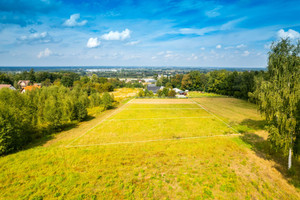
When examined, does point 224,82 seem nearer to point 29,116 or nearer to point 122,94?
point 122,94

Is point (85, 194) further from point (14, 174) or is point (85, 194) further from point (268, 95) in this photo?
point (268, 95)

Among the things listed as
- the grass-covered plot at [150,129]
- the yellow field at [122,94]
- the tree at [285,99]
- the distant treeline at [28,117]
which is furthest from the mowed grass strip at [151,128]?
the yellow field at [122,94]

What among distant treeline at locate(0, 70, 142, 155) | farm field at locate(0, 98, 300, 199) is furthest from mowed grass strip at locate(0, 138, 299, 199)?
distant treeline at locate(0, 70, 142, 155)

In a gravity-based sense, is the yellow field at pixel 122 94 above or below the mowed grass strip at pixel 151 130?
above

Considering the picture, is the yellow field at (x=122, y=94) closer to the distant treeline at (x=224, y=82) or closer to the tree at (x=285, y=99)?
→ the distant treeline at (x=224, y=82)

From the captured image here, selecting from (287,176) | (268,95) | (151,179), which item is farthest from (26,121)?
(287,176)

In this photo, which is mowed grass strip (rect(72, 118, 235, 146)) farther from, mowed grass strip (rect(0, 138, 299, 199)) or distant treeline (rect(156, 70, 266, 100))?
distant treeline (rect(156, 70, 266, 100))

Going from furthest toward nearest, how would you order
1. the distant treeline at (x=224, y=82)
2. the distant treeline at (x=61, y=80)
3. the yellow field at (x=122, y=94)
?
the distant treeline at (x=61, y=80), the yellow field at (x=122, y=94), the distant treeline at (x=224, y=82)
